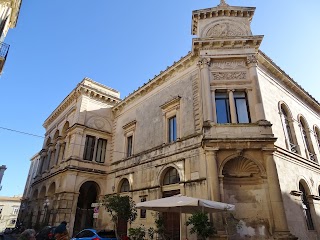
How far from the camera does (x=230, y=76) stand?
13289mm

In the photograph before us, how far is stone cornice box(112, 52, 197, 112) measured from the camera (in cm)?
1525

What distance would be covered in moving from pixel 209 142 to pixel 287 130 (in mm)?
6888

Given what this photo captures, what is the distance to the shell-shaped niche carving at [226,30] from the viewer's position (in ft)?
47.5

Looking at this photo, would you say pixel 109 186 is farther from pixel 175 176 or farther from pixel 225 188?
pixel 225 188

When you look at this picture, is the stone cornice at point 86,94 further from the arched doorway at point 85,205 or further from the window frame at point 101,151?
the arched doorway at point 85,205

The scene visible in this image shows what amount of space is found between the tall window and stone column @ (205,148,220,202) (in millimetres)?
2253

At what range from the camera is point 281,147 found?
12.5m

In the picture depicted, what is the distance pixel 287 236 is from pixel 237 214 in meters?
2.08

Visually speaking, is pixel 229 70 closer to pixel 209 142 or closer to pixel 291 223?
pixel 209 142

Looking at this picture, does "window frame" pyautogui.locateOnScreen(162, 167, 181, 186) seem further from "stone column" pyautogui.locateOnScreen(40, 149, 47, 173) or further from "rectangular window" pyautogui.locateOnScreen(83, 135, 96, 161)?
"stone column" pyautogui.locateOnScreen(40, 149, 47, 173)

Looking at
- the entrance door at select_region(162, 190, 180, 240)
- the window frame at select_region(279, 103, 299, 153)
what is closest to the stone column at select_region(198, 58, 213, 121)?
the entrance door at select_region(162, 190, 180, 240)

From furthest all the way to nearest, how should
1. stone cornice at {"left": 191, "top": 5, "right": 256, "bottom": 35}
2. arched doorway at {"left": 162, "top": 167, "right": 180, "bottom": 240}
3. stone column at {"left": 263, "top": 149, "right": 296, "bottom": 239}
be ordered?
stone cornice at {"left": 191, "top": 5, "right": 256, "bottom": 35}, arched doorway at {"left": 162, "top": 167, "right": 180, "bottom": 240}, stone column at {"left": 263, "top": 149, "right": 296, "bottom": 239}

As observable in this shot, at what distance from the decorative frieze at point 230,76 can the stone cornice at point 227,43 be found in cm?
176

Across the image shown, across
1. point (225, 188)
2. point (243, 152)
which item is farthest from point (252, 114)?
point (225, 188)
